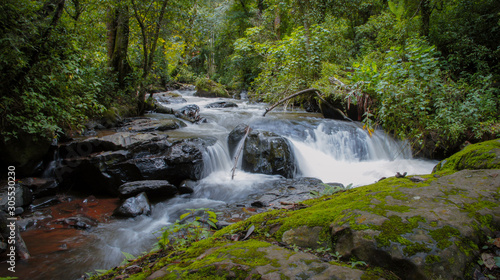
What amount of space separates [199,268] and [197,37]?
11.5 meters

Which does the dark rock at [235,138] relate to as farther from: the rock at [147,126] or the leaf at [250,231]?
the leaf at [250,231]

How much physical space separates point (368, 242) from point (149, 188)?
18.0 feet

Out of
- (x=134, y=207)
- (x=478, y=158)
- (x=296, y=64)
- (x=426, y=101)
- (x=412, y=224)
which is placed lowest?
(x=134, y=207)

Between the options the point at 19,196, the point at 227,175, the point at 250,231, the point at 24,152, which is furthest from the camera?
the point at 227,175

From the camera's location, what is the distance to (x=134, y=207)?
17.2 feet

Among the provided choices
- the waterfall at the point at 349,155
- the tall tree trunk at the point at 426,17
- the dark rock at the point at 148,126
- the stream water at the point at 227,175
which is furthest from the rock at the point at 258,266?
the tall tree trunk at the point at 426,17

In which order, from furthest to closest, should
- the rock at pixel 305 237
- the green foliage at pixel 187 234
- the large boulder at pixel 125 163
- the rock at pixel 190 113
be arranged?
1. the rock at pixel 190 113
2. the large boulder at pixel 125 163
3. the green foliage at pixel 187 234
4. the rock at pixel 305 237

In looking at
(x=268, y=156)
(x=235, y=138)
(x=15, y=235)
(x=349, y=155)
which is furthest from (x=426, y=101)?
(x=15, y=235)

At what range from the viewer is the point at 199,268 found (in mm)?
1493

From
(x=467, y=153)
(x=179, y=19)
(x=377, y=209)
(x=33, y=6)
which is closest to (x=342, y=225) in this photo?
(x=377, y=209)

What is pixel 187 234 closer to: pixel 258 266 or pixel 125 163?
pixel 258 266

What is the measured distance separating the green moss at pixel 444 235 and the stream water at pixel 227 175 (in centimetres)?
409

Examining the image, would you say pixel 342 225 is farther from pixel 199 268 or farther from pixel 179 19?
pixel 179 19

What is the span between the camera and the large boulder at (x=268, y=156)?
725 centimetres
